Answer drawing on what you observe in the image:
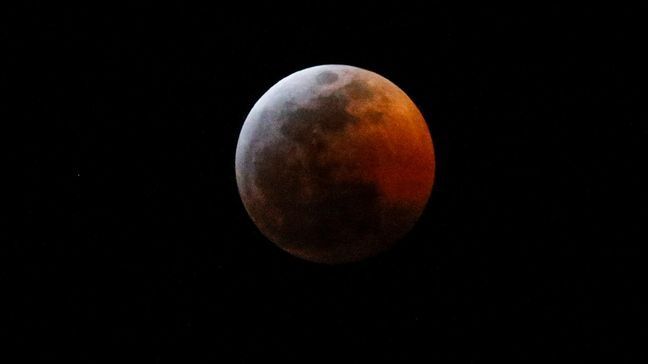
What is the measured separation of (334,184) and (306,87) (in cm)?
73

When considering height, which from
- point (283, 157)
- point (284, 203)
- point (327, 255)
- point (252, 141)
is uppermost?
point (252, 141)

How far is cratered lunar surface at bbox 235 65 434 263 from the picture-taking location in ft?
11.2

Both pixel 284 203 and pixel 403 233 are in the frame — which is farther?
pixel 403 233

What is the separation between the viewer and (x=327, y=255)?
3758 mm

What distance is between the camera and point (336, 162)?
3.38m

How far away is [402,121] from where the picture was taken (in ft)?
11.8

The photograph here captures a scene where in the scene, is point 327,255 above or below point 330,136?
below

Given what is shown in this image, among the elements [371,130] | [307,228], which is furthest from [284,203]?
[371,130]

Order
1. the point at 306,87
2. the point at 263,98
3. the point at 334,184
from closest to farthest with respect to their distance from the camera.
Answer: the point at 334,184, the point at 306,87, the point at 263,98

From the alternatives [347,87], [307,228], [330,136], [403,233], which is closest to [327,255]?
[307,228]

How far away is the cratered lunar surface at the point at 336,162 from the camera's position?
3402mm

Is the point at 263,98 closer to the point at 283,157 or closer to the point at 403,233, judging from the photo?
the point at 283,157

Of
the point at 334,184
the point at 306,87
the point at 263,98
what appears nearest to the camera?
the point at 334,184

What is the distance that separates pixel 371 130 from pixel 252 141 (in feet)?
2.84
